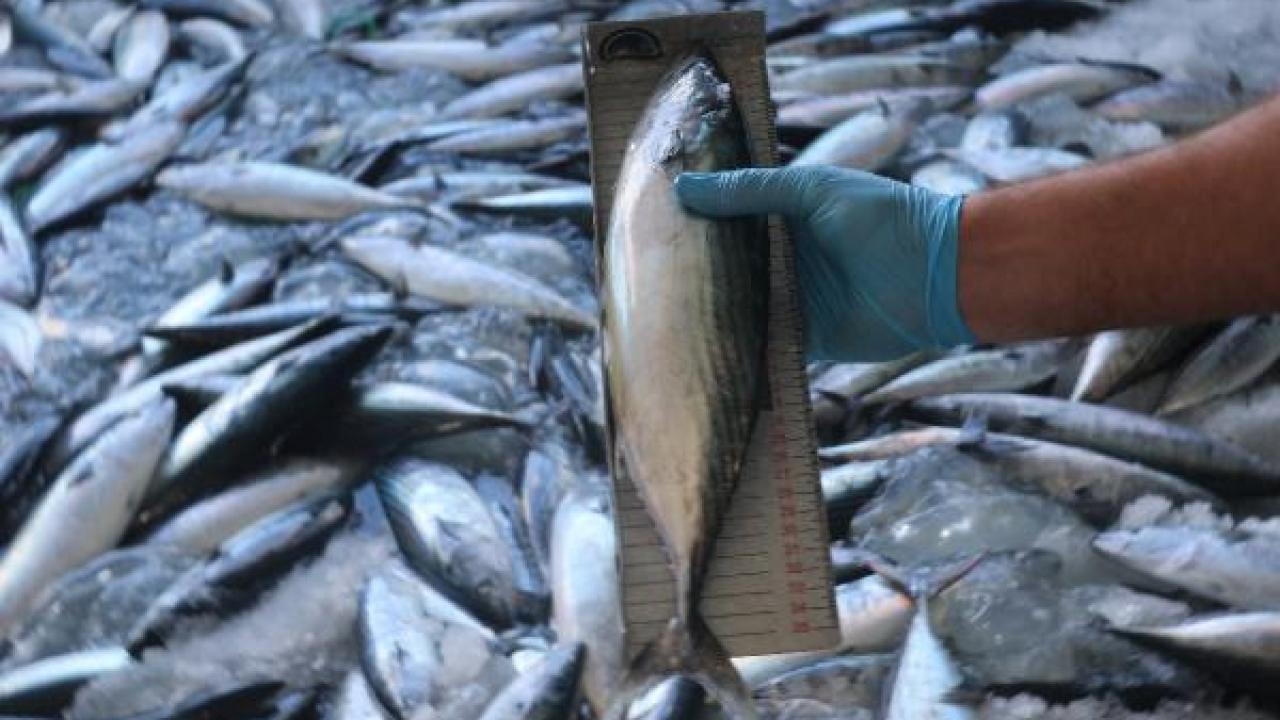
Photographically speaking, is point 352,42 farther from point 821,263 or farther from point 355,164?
point 821,263

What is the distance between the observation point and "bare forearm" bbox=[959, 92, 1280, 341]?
4.56 ft

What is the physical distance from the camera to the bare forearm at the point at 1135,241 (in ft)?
4.56

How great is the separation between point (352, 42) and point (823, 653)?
92.8 inches

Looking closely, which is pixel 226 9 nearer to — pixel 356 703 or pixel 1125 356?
pixel 356 703

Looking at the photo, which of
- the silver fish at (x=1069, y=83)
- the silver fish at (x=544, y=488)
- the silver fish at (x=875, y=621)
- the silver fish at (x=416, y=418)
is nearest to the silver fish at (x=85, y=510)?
the silver fish at (x=416, y=418)

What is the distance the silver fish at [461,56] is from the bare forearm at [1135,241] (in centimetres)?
178

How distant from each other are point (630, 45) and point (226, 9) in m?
2.26

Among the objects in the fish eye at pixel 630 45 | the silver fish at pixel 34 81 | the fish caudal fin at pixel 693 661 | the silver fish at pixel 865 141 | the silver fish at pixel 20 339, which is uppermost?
the fish eye at pixel 630 45

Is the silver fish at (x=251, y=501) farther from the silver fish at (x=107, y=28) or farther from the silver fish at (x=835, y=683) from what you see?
the silver fish at (x=107, y=28)

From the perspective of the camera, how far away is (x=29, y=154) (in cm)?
289

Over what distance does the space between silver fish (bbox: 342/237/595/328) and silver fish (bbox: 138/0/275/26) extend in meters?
1.42

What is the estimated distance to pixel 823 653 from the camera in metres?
1.59

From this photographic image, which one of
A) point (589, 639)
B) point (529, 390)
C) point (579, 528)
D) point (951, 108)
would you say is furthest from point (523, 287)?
point (951, 108)

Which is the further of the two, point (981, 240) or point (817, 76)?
point (817, 76)
